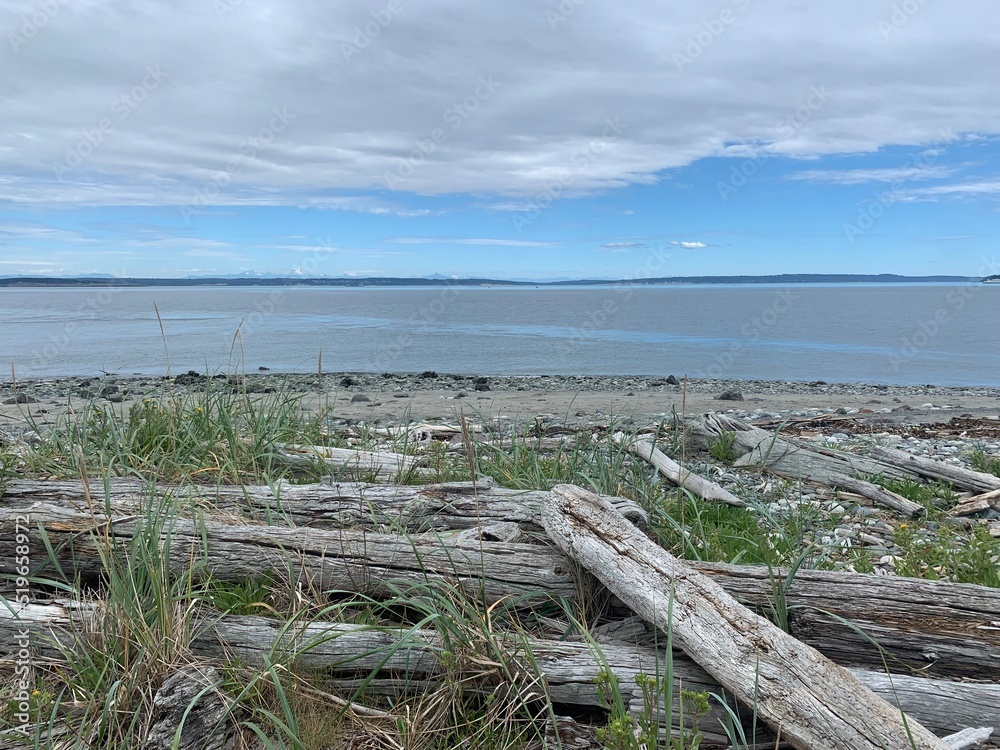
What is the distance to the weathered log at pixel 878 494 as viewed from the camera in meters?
5.72

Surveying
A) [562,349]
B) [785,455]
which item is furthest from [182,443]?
[562,349]

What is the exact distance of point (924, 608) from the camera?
3.05m

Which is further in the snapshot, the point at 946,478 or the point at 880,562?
the point at 946,478

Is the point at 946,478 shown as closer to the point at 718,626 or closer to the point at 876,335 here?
the point at 718,626

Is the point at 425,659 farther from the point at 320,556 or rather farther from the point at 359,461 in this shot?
the point at 359,461

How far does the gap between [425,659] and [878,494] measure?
15.0ft

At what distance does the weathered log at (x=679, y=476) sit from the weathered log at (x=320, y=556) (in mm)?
1930

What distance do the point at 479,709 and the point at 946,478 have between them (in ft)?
18.1

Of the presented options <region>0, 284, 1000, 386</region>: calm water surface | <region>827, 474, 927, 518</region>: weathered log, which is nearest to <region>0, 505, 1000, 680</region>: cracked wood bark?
<region>827, 474, 927, 518</region>: weathered log

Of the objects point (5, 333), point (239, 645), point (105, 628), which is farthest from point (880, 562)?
point (5, 333)

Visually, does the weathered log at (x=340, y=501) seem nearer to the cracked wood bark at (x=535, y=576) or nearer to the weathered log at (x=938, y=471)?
the cracked wood bark at (x=535, y=576)

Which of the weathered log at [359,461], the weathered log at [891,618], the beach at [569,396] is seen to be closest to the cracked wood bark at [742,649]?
the weathered log at [891,618]

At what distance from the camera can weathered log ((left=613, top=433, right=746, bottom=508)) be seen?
553 centimetres

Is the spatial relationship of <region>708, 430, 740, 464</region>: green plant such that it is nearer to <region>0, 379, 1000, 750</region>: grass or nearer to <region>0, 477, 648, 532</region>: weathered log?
<region>0, 379, 1000, 750</region>: grass
